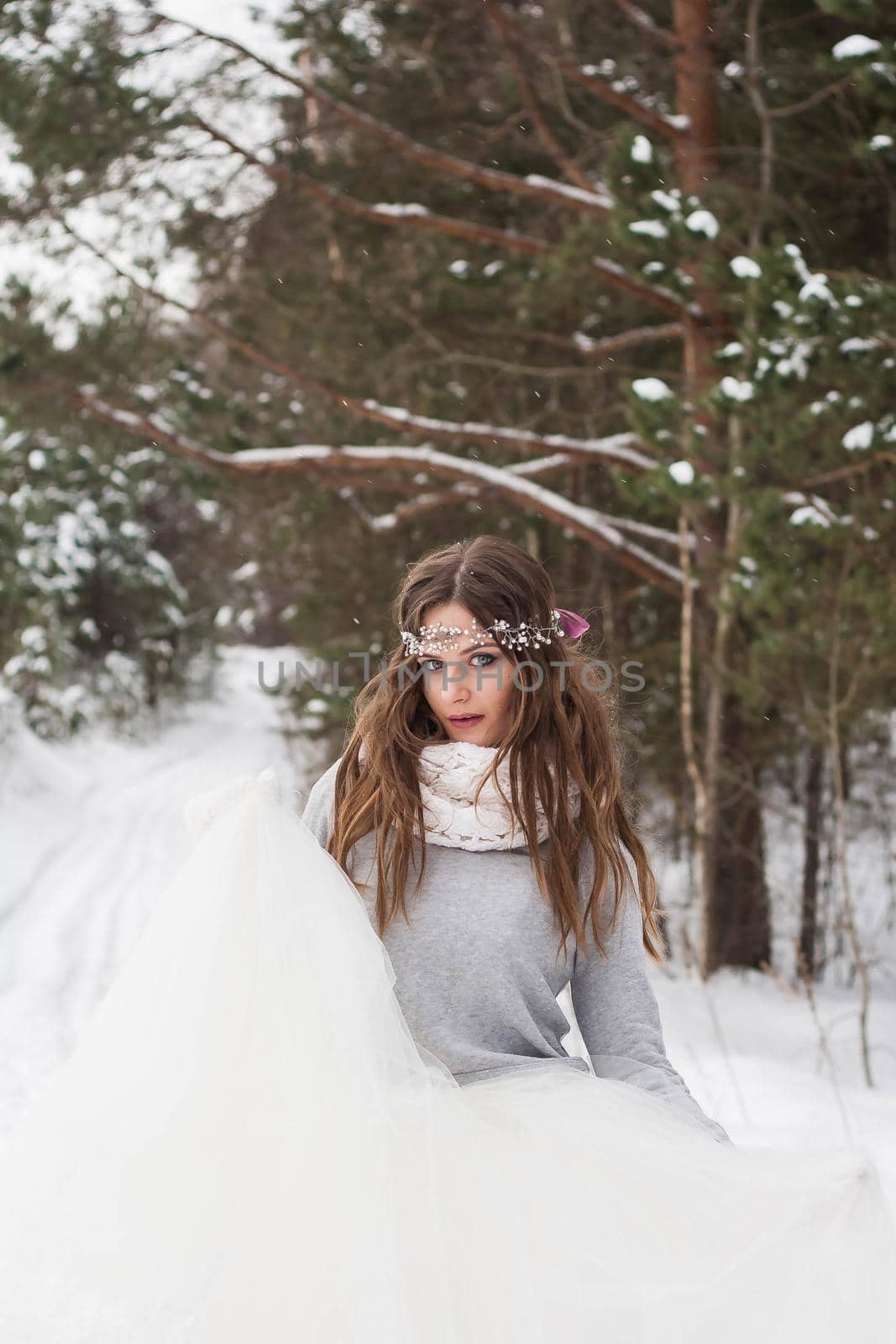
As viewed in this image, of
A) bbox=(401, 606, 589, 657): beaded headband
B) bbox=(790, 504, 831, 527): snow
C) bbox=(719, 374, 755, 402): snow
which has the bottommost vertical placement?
bbox=(401, 606, 589, 657): beaded headband

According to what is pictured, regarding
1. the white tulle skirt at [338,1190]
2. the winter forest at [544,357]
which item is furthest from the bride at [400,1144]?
the winter forest at [544,357]

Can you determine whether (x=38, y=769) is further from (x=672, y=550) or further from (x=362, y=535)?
(x=672, y=550)

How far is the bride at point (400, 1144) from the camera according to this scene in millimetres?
1429

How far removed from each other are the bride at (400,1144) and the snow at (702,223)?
3934mm

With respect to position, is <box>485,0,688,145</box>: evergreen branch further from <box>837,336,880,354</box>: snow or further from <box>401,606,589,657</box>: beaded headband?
<box>401,606,589,657</box>: beaded headband

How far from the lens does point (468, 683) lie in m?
2.08

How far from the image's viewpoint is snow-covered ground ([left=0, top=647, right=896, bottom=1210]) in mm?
4680

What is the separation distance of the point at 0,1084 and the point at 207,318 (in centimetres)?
411

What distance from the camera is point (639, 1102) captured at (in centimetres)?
177

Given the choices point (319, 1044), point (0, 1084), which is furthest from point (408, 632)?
point (0, 1084)

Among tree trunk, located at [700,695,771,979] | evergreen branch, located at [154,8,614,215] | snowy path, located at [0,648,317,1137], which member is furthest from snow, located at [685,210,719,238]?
snowy path, located at [0,648,317,1137]

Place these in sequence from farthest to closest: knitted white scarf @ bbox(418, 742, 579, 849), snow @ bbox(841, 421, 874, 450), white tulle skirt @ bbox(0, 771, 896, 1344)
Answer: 1. snow @ bbox(841, 421, 874, 450)
2. knitted white scarf @ bbox(418, 742, 579, 849)
3. white tulle skirt @ bbox(0, 771, 896, 1344)

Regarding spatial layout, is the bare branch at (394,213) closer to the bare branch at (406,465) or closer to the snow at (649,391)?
the bare branch at (406,465)

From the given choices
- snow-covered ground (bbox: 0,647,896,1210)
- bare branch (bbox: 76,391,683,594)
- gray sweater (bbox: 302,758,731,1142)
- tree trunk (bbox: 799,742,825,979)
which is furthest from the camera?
tree trunk (bbox: 799,742,825,979)
